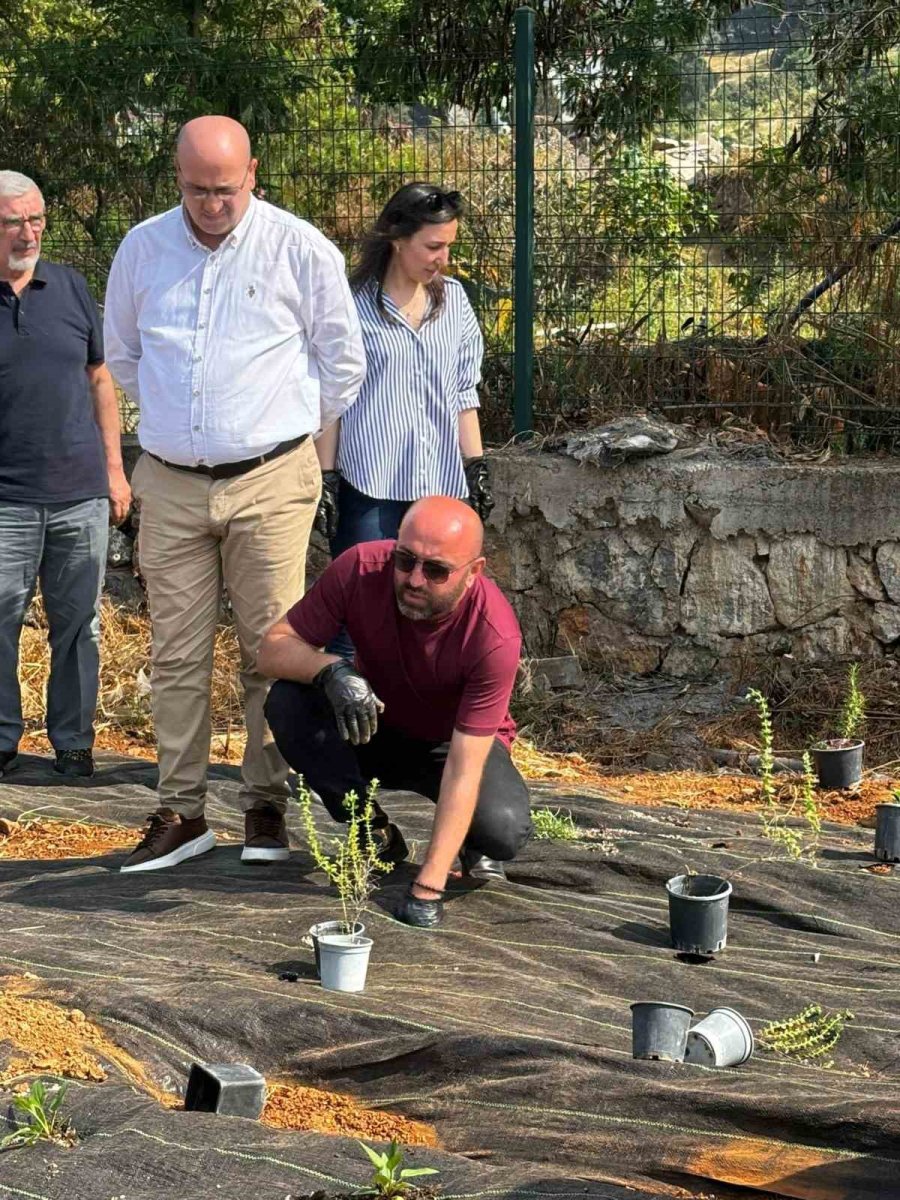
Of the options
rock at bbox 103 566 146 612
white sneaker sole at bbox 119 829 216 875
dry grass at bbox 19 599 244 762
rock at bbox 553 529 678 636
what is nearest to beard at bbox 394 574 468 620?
white sneaker sole at bbox 119 829 216 875

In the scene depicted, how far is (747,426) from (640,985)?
4.00 meters

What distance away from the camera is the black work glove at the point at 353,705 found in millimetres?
4160

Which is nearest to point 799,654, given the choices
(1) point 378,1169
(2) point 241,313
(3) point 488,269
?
(3) point 488,269

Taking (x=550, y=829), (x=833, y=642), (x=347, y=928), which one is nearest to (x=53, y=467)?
(x=550, y=829)

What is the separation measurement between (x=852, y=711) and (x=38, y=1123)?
12.6 feet

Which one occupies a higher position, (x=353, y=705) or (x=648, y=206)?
(x=648, y=206)

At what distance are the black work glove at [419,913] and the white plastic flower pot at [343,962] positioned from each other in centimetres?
39

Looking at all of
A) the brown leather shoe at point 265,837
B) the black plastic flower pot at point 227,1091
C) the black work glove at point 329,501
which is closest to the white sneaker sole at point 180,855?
the brown leather shoe at point 265,837

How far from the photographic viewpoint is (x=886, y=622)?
7.01m

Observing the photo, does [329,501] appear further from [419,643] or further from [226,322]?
[419,643]

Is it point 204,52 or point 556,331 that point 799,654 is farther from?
point 204,52

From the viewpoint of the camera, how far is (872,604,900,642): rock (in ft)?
22.9

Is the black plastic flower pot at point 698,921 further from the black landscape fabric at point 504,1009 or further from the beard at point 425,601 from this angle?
the beard at point 425,601

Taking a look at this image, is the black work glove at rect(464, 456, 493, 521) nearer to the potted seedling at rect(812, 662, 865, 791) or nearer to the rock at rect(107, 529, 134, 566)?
the potted seedling at rect(812, 662, 865, 791)
